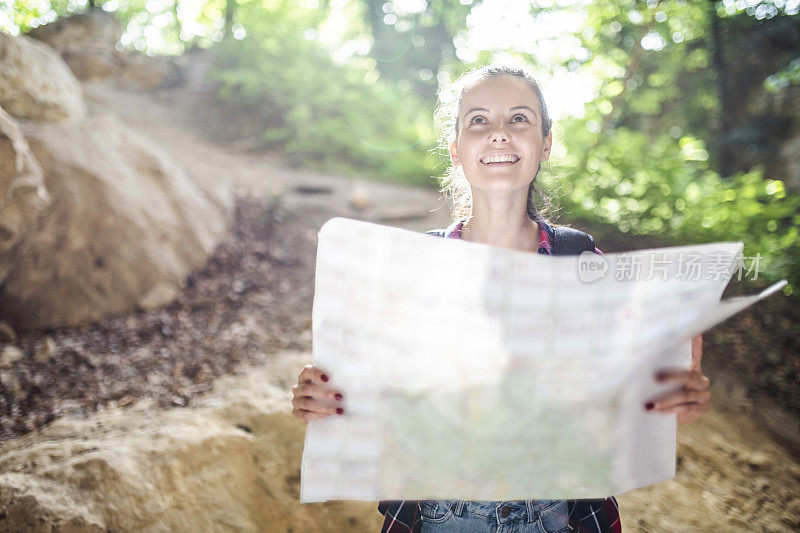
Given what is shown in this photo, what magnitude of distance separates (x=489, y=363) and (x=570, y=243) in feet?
1.92

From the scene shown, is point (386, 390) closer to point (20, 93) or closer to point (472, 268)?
point (472, 268)

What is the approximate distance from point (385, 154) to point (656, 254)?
760cm

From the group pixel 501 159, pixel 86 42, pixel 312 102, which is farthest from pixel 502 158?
pixel 86 42

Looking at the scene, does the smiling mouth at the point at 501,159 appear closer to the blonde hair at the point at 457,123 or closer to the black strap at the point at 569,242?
the blonde hair at the point at 457,123

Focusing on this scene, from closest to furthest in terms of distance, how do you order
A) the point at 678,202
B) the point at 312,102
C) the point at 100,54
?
the point at 678,202, the point at 312,102, the point at 100,54

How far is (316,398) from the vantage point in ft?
2.98

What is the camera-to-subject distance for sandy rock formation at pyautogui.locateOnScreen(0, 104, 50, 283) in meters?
2.38

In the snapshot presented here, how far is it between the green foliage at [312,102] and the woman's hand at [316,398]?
6705 mm

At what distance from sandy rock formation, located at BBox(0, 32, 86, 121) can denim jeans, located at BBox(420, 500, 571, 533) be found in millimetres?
3707

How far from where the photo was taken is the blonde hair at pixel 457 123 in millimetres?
1218

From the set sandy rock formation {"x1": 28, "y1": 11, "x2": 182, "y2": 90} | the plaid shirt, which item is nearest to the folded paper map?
the plaid shirt

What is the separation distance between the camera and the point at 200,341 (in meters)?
3.07

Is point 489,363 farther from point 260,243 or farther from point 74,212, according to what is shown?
point 260,243

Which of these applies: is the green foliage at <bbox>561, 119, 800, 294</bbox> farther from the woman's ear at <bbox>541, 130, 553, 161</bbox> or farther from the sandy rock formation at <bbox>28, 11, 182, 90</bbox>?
the sandy rock formation at <bbox>28, 11, 182, 90</bbox>
